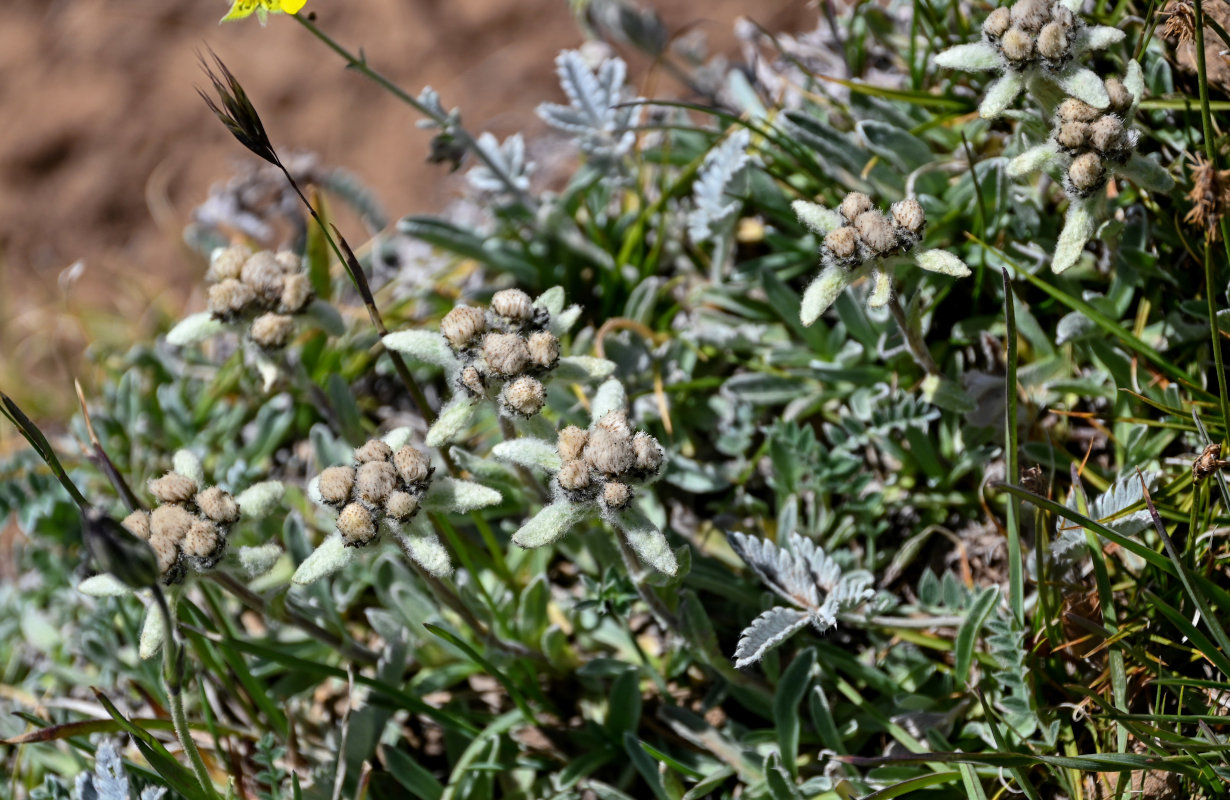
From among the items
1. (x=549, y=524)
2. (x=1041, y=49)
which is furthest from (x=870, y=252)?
(x=549, y=524)

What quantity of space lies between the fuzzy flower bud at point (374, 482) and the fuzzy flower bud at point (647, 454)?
0.63 metres

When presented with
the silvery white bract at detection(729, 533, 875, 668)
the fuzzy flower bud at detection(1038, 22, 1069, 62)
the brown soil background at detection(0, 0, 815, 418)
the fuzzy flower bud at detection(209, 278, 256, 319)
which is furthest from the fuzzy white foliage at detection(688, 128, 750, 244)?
the brown soil background at detection(0, 0, 815, 418)

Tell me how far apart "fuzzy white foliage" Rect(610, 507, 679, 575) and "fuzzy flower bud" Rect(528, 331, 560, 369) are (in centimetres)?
47

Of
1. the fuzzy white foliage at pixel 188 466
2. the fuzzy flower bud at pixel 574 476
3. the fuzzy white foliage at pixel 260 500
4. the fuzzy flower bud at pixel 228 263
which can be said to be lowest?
the fuzzy flower bud at pixel 574 476

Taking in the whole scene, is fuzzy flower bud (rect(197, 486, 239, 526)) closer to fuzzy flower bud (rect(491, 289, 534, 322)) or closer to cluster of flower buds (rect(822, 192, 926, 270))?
fuzzy flower bud (rect(491, 289, 534, 322))

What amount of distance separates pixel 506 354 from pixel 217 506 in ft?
2.76

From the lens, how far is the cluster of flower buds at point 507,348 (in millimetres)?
2555

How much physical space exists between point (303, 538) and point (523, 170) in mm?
1628

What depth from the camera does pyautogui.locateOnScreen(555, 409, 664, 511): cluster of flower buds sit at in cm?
229

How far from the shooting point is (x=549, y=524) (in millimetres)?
2371

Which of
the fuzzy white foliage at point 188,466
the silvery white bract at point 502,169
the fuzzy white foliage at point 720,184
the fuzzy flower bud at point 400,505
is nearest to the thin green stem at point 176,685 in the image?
the fuzzy white foliage at point 188,466

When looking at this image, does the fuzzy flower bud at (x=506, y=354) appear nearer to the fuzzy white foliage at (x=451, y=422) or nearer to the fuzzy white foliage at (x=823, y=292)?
the fuzzy white foliage at (x=451, y=422)

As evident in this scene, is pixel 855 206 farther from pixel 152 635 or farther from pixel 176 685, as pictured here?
pixel 152 635

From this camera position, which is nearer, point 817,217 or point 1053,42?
point 1053,42
